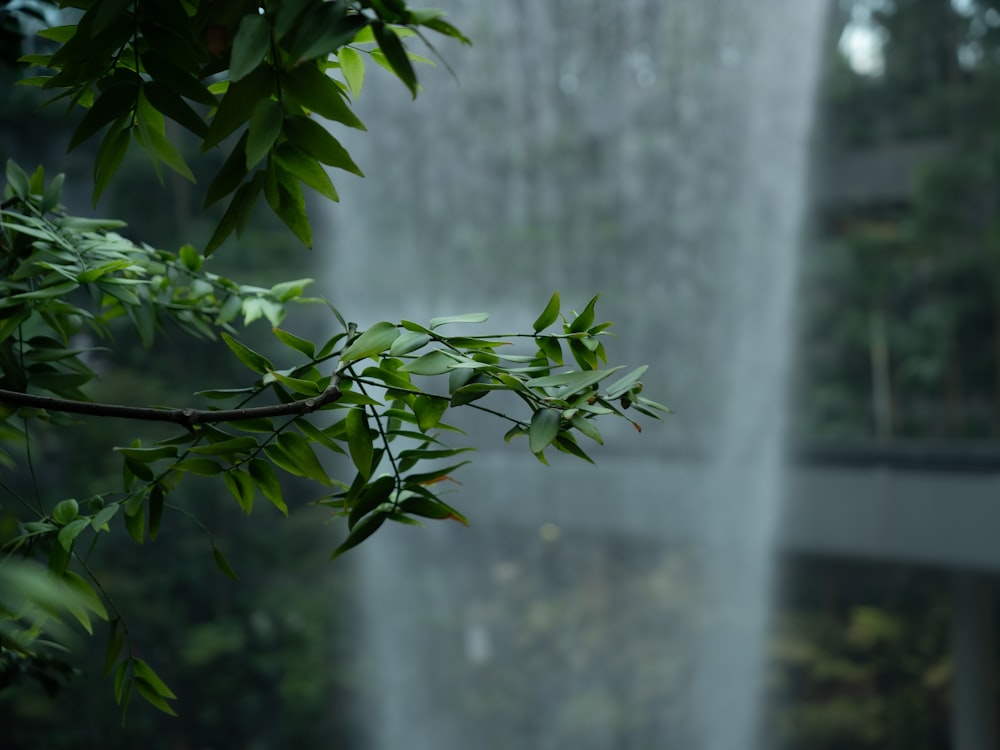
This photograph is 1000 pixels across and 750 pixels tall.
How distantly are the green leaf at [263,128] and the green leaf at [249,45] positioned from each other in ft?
0.06

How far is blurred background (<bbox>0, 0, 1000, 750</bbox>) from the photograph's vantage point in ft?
12.5

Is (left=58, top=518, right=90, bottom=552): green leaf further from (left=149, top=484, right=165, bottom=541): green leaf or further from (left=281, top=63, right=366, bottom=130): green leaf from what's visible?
(left=281, top=63, right=366, bottom=130): green leaf

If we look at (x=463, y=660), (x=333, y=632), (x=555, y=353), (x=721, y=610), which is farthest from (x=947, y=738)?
(x=555, y=353)

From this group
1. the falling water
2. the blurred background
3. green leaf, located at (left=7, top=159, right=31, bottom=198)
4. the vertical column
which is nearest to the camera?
green leaf, located at (left=7, top=159, right=31, bottom=198)

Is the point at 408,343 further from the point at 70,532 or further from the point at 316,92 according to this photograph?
the point at 70,532

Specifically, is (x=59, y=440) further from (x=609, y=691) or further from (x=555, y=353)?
(x=555, y=353)

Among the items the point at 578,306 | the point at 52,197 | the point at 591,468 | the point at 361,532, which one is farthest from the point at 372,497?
the point at 578,306

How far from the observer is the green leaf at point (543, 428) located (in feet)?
1.44

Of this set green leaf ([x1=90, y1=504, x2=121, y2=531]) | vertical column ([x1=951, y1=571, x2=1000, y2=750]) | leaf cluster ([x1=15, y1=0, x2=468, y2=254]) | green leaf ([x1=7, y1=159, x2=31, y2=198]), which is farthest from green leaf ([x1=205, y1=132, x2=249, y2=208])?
vertical column ([x1=951, y1=571, x2=1000, y2=750])

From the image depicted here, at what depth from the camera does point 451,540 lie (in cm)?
406

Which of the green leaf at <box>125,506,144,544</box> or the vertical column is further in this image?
the vertical column

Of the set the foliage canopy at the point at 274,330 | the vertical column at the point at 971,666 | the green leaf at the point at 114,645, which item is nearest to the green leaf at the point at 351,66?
the foliage canopy at the point at 274,330

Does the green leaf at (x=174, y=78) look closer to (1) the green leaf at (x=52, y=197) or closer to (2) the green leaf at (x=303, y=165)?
(2) the green leaf at (x=303, y=165)

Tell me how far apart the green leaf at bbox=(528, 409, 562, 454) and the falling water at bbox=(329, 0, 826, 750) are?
3.51 m
